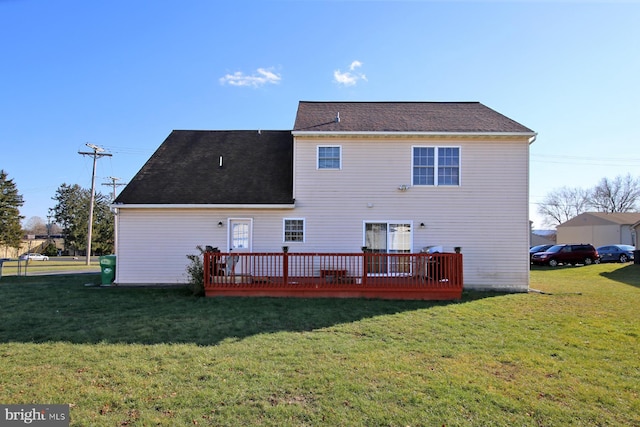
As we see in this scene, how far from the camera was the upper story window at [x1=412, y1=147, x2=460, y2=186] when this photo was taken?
39.2 feet

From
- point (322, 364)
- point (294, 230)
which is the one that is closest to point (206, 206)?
point (294, 230)

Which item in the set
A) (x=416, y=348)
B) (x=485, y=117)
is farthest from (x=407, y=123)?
(x=416, y=348)

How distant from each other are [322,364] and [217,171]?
979cm

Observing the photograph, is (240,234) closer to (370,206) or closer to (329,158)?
(329,158)

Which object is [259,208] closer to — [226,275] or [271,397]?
[226,275]

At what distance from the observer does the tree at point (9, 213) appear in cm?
4131

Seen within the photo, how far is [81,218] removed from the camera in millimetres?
47938

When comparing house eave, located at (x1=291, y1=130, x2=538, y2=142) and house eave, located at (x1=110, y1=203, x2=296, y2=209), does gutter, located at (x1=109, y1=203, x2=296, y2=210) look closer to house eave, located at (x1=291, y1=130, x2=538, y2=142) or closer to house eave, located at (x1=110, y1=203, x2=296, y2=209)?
house eave, located at (x1=110, y1=203, x2=296, y2=209)

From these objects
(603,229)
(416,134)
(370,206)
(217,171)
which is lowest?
(603,229)

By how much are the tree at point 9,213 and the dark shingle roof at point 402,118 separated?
44.0 metres

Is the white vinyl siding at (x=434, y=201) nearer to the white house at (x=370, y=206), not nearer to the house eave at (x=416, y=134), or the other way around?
the white house at (x=370, y=206)

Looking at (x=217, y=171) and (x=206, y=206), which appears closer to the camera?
(x=206, y=206)

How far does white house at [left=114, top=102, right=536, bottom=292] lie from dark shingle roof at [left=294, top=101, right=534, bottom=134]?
0.31 ft

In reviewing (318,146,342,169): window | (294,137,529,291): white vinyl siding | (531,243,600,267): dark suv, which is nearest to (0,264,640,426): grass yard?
(294,137,529,291): white vinyl siding
